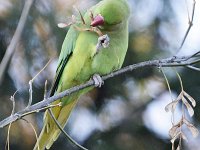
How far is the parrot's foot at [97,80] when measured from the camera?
2.40 metres

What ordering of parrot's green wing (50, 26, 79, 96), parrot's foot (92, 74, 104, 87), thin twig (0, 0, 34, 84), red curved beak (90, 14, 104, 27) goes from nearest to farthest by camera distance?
1. thin twig (0, 0, 34, 84)
2. red curved beak (90, 14, 104, 27)
3. parrot's foot (92, 74, 104, 87)
4. parrot's green wing (50, 26, 79, 96)

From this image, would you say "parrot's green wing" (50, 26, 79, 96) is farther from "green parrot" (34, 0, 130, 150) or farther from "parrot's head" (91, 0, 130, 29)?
"parrot's head" (91, 0, 130, 29)

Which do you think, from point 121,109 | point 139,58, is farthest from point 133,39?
point 121,109

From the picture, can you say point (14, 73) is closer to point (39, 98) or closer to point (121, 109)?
point (39, 98)

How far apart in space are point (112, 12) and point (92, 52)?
0.21 m

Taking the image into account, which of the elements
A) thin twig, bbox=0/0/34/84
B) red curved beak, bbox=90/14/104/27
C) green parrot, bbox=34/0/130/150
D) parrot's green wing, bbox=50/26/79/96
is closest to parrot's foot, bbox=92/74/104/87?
green parrot, bbox=34/0/130/150

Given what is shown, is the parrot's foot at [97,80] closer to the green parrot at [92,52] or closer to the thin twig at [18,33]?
the green parrot at [92,52]

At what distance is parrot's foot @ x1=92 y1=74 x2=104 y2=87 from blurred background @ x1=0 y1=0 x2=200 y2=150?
909mm

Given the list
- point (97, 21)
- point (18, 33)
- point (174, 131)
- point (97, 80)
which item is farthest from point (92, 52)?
point (18, 33)

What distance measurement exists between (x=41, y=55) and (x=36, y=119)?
511mm

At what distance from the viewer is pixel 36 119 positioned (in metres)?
3.96

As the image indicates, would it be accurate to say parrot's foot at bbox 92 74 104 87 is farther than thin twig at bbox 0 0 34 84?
Yes

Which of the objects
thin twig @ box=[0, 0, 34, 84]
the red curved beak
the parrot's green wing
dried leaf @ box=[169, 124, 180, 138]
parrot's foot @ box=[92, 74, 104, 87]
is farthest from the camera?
the parrot's green wing

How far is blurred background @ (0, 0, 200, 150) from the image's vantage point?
12.0ft
